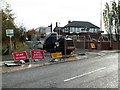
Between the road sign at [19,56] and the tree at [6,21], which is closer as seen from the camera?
the road sign at [19,56]

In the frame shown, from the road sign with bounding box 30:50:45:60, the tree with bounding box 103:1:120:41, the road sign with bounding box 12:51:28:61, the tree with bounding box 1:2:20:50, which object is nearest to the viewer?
the road sign with bounding box 12:51:28:61

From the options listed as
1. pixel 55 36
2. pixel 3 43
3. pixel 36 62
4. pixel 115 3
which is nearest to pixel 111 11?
pixel 115 3

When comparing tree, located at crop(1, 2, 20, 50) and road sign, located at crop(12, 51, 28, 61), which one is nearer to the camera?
road sign, located at crop(12, 51, 28, 61)

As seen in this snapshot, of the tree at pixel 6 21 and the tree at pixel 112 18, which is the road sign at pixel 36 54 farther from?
the tree at pixel 112 18

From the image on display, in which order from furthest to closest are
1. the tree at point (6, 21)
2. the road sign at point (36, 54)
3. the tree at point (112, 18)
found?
the tree at point (112, 18) → the tree at point (6, 21) → the road sign at point (36, 54)

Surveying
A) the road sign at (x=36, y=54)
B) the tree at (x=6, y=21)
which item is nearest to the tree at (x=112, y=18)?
the tree at (x=6, y=21)

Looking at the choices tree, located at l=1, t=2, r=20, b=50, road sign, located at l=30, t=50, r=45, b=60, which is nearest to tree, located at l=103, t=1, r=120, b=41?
tree, located at l=1, t=2, r=20, b=50

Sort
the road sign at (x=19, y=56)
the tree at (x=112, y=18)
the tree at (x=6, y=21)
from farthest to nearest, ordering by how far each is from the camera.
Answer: the tree at (x=112, y=18) < the tree at (x=6, y=21) < the road sign at (x=19, y=56)

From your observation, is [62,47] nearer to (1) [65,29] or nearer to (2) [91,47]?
(2) [91,47]

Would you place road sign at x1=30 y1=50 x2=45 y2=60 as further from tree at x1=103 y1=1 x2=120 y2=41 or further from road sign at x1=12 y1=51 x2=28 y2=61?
tree at x1=103 y1=1 x2=120 y2=41

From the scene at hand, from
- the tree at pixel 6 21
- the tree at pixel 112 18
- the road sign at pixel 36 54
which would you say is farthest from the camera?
the tree at pixel 112 18

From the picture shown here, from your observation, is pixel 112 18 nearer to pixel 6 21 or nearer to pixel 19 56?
pixel 6 21

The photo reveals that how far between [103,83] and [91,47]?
3783 centimetres

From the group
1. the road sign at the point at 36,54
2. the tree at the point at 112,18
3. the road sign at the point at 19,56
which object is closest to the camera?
the road sign at the point at 19,56
